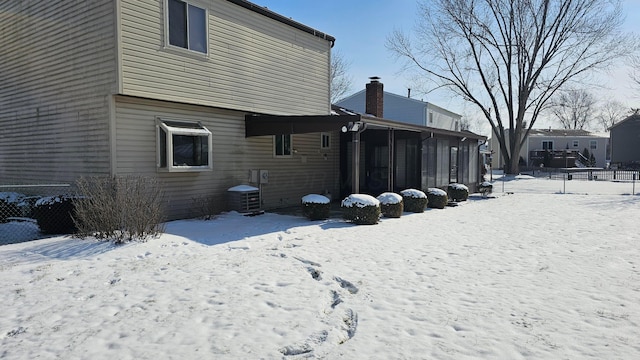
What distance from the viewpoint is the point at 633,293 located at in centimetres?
523

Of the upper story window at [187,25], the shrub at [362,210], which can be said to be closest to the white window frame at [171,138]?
the upper story window at [187,25]

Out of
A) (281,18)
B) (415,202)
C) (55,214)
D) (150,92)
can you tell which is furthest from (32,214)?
(415,202)

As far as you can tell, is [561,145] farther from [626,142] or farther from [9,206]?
[9,206]

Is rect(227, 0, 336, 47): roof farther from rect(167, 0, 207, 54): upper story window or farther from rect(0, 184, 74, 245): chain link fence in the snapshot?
rect(0, 184, 74, 245): chain link fence

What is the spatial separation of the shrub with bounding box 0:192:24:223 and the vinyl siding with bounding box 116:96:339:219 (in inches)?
143

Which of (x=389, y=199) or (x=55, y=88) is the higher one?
(x=55, y=88)

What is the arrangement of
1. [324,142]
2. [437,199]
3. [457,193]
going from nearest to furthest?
[437,199] → [324,142] → [457,193]

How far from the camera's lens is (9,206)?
10250 millimetres

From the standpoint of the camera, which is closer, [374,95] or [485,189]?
[485,189]

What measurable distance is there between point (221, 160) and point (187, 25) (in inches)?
141

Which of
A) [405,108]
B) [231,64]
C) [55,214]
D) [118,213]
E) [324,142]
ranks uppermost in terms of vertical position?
[405,108]

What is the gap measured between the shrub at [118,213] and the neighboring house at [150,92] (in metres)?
1.54

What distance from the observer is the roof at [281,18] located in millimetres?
11656

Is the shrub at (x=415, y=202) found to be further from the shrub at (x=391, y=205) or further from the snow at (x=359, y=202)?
the snow at (x=359, y=202)
